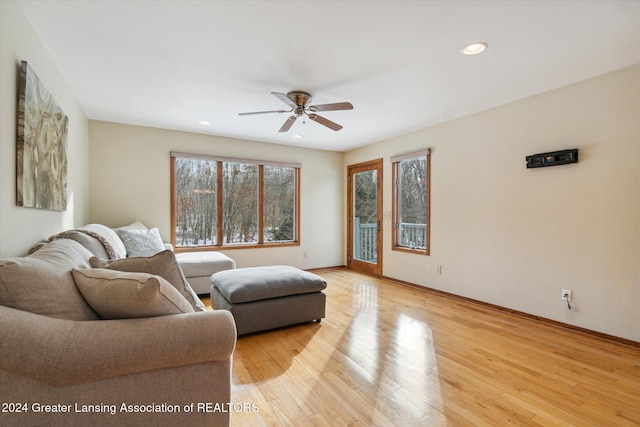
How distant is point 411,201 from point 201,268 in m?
3.24

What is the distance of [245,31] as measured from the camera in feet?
7.06

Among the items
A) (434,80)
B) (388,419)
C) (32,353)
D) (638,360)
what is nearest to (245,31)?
(434,80)

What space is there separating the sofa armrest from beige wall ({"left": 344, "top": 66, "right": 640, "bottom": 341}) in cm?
332

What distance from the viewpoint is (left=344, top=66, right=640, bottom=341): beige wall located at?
2695mm

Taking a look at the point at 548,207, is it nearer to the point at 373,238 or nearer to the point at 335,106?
the point at 335,106

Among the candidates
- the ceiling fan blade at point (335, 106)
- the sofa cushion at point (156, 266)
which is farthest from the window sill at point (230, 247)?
the sofa cushion at point (156, 266)

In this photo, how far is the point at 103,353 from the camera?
1.06 meters

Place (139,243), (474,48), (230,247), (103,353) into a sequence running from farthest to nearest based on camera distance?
(230,247) → (139,243) → (474,48) → (103,353)

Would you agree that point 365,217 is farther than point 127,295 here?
Yes

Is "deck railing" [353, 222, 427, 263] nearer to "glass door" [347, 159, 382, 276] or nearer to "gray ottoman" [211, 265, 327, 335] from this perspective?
"glass door" [347, 159, 382, 276]

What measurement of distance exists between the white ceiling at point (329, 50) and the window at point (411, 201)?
113 centimetres

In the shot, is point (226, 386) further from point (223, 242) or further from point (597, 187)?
point (223, 242)

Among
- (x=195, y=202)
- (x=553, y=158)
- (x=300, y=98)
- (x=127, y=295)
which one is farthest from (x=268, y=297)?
(x=553, y=158)

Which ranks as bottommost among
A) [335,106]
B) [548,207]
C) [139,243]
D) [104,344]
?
[104,344]
